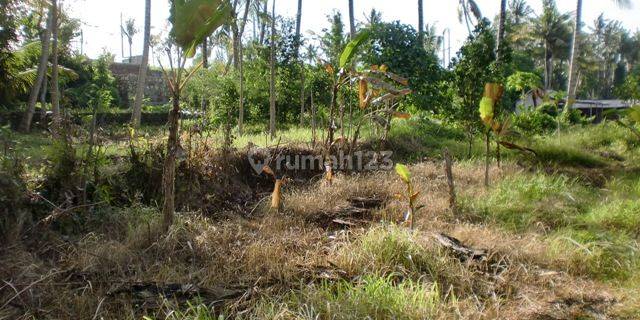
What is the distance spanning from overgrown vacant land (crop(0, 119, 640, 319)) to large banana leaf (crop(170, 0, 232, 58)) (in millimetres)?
1552

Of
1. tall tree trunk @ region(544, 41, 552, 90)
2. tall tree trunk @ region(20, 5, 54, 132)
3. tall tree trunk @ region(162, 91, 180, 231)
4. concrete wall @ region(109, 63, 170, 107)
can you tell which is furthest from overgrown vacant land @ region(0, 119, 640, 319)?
Result: tall tree trunk @ region(544, 41, 552, 90)

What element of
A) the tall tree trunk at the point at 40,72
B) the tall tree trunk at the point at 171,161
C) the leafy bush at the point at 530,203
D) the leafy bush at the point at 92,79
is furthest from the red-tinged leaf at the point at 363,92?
the leafy bush at the point at 92,79

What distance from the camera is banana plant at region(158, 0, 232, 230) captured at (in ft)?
12.4

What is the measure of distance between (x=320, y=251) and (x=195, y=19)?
6.88 feet

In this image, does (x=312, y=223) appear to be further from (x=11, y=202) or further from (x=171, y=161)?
(x=11, y=202)

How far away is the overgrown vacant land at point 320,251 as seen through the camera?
9.93 ft

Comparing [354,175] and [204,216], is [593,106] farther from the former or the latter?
[204,216]

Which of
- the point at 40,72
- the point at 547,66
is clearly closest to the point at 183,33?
the point at 40,72

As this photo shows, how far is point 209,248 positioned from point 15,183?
1719 millimetres

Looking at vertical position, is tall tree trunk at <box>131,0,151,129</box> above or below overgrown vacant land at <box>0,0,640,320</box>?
above

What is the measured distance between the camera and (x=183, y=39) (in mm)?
3934

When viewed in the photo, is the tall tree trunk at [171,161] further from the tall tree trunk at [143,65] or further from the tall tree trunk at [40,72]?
the tall tree trunk at [40,72]

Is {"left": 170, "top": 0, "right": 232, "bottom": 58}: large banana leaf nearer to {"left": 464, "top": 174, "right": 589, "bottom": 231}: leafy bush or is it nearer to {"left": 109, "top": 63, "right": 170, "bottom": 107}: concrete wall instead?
{"left": 464, "top": 174, "right": 589, "bottom": 231}: leafy bush

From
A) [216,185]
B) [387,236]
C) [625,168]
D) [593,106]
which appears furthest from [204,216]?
[593,106]
